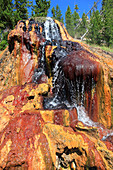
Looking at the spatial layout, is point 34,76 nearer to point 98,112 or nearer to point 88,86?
point 88,86

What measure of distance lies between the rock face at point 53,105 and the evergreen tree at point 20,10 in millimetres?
8981

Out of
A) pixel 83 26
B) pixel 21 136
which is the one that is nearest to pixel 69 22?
pixel 83 26

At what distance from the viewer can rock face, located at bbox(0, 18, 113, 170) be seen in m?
2.21

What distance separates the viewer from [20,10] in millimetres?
15500

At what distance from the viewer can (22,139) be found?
2.25m

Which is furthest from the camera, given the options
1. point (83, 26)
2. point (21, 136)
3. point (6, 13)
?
point (83, 26)

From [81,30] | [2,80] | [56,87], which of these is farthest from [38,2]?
[56,87]

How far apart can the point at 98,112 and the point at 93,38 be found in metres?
15.4

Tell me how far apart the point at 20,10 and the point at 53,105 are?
1669cm

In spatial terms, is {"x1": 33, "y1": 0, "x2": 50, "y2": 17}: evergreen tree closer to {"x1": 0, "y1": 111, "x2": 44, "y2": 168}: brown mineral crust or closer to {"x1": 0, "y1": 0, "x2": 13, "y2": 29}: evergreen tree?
{"x1": 0, "y1": 0, "x2": 13, "y2": 29}: evergreen tree

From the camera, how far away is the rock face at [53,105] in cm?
221

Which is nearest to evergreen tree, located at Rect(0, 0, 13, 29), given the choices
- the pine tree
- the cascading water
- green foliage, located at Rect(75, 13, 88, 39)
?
the pine tree

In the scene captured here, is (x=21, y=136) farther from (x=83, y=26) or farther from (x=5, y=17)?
(x=83, y=26)

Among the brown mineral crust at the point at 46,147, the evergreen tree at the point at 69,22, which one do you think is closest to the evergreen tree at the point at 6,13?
the brown mineral crust at the point at 46,147
